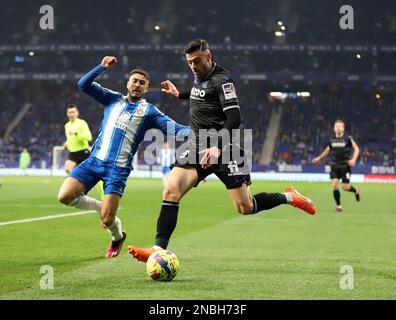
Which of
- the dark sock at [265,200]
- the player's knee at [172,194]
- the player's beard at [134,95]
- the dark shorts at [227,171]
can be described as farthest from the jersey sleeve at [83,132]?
the player's knee at [172,194]

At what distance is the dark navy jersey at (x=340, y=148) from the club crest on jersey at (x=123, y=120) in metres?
11.3

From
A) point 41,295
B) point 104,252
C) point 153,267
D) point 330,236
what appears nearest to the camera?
point 41,295

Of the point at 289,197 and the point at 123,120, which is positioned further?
the point at 289,197

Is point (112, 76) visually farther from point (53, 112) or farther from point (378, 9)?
point (378, 9)

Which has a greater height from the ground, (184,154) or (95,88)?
(95,88)

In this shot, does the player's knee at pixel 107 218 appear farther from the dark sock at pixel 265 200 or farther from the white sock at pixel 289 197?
the white sock at pixel 289 197

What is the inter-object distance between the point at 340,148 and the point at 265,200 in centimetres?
1056

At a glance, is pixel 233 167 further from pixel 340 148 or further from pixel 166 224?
pixel 340 148

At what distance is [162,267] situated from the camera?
6.63 m

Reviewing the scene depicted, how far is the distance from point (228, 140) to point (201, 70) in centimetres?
81

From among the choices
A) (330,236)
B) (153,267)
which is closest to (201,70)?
(153,267)

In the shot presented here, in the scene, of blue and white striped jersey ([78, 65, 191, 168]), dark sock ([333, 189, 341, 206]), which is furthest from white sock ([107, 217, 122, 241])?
dark sock ([333, 189, 341, 206])

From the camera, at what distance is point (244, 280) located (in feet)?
21.9

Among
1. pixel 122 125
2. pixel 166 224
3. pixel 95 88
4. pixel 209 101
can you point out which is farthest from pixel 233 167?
pixel 95 88
